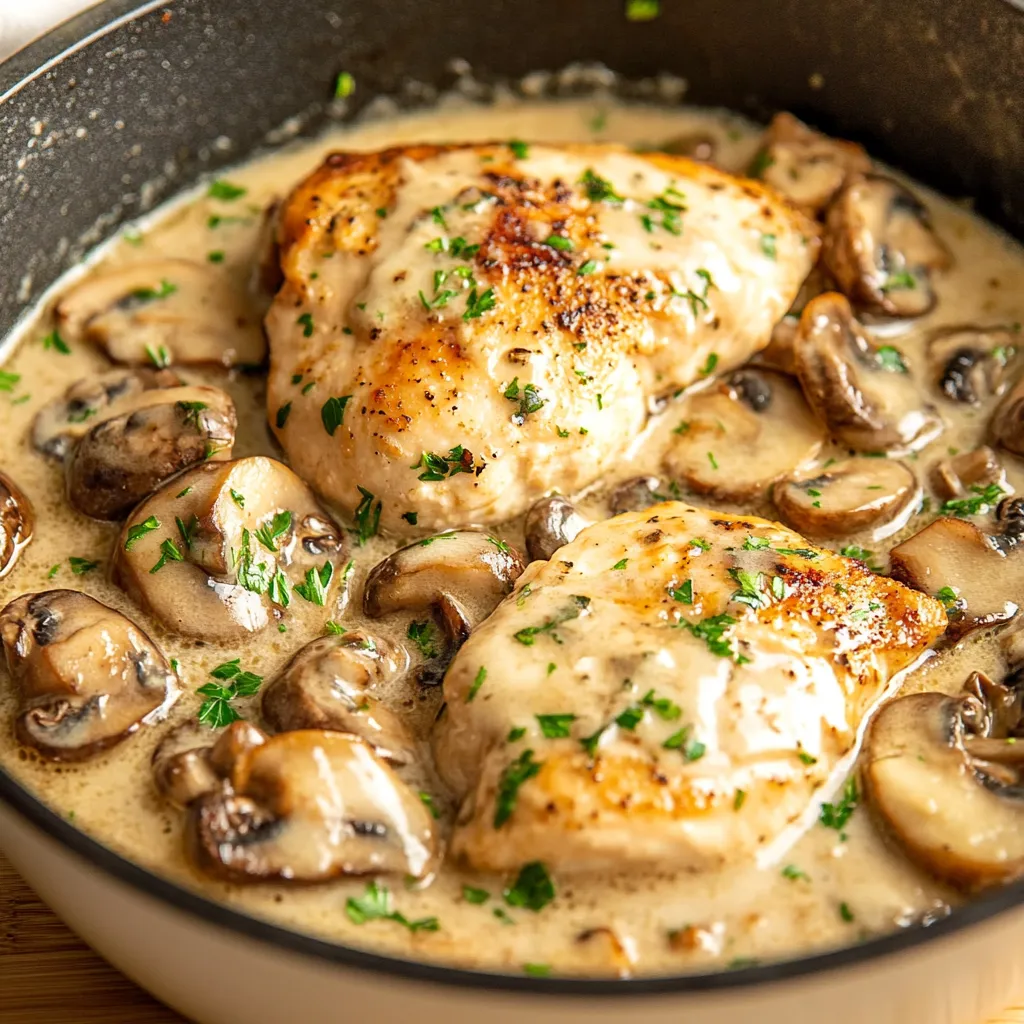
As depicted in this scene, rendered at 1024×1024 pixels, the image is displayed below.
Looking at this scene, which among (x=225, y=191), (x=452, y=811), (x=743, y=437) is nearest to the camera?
(x=452, y=811)

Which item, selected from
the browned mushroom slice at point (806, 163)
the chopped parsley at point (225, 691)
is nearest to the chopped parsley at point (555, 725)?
the chopped parsley at point (225, 691)

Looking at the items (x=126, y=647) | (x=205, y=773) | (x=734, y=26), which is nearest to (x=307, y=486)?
(x=126, y=647)

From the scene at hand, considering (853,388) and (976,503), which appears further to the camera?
(853,388)

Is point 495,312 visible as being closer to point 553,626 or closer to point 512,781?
point 553,626

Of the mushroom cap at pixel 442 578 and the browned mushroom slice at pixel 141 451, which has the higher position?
the browned mushroom slice at pixel 141 451

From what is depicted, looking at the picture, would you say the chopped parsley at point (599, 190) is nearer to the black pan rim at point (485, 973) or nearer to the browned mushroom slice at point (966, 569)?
the browned mushroom slice at point (966, 569)

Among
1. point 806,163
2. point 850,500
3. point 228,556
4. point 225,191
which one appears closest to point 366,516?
point 228,556

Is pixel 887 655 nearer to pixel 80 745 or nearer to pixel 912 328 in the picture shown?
pixel 912 328
